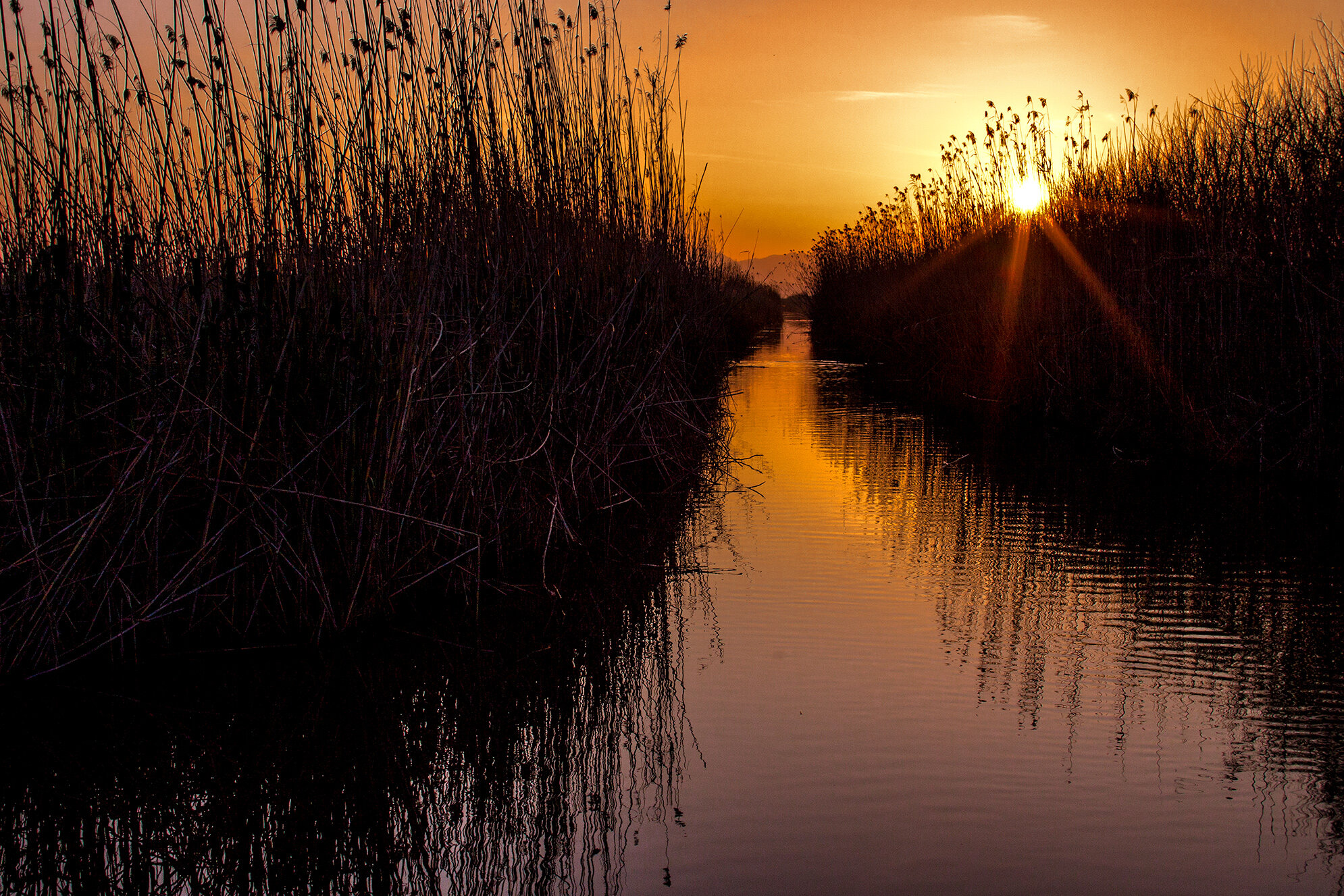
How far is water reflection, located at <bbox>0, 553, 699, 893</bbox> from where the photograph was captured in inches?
55.0

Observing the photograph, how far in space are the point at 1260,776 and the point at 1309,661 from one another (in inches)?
25.5

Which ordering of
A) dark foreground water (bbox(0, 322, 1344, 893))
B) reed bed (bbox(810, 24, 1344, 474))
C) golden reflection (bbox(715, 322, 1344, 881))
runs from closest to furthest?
1. dark foreground water (bbox(0, 322, 1344, 893))
2. golden reflection (bbox(715, 322, 1344, 881))
3. reed bed (bbox(810, 24, 1344, 474))

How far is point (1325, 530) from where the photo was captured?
10.5ft

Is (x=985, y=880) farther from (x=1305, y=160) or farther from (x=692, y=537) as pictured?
(x=1305, y=160)

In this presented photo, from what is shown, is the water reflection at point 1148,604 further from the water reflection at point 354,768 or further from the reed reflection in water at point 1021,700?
the water reflection at point 354,768

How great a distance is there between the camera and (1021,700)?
6.37 ft

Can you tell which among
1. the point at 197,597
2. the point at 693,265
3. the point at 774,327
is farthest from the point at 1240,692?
the point at 774,327

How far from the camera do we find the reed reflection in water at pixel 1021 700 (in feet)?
4.62

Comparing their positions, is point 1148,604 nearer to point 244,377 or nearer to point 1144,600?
point 1144,600

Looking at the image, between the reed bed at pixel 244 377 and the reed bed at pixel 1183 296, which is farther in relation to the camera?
the reed bed at pixel 1183 296

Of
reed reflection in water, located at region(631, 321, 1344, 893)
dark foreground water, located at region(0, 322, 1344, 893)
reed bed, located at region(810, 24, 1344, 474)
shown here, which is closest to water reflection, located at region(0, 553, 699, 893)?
dark foreground water, located at region(0, 322, 1344, 893)

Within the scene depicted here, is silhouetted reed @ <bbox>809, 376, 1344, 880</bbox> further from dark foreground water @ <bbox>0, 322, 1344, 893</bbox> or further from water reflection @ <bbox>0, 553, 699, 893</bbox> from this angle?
water reflection @ <bbox>0, 553, 699, 893</bbox>

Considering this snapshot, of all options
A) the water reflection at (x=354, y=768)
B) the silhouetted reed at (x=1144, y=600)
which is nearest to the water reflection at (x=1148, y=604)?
the silhouetted reed at (x=1144, y=600)

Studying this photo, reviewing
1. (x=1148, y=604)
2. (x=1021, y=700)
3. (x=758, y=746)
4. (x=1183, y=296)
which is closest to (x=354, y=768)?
(x=758, y=746)
